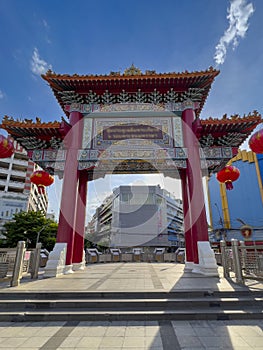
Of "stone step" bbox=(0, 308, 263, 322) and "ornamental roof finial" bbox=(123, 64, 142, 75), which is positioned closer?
"stone step" bbox=(0, 308, 263, 322)

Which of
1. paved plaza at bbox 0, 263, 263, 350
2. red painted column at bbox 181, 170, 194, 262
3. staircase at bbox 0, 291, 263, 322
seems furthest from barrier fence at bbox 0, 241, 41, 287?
red painted column at bbox 181, 170, 194, 262

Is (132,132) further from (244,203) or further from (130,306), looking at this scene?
(244,203)

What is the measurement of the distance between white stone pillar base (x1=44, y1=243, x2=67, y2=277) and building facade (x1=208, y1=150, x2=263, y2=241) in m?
20.8

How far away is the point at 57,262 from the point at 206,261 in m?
4.89

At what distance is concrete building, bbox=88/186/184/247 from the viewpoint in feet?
136

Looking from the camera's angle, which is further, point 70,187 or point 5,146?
point 70,187

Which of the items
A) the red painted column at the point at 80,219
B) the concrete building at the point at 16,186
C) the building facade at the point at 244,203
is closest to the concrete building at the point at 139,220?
the concrete building at the point at 16,186

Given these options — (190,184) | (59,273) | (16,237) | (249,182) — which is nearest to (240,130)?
(190,184)

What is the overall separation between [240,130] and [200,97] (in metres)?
2.25

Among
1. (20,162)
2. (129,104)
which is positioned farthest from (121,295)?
(20,162)

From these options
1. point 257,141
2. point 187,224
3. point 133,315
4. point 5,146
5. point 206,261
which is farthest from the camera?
point 187,224

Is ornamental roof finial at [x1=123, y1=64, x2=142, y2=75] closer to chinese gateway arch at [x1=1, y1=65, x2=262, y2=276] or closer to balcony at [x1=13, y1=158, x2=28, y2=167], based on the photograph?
chinese gateway arch at [x1=1, y1=65, x2=262, y2=276]

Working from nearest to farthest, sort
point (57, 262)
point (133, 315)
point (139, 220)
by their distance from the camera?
point (133, 315) → point (57, 262) → point (139, 220)

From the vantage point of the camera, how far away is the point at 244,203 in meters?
24.1
